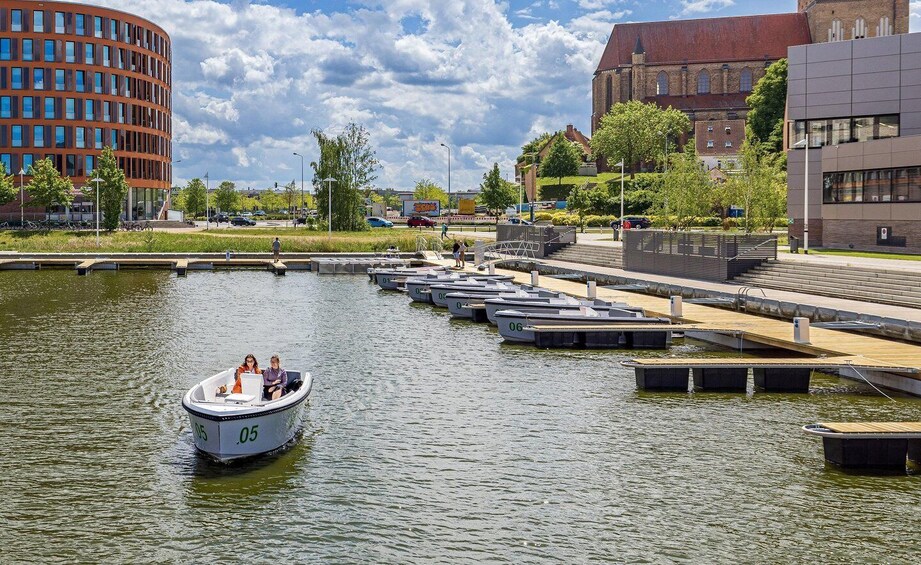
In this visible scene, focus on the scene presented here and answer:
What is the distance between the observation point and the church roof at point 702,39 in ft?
521

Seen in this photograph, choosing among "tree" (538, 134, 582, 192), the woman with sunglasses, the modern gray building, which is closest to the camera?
the woman with sunglasses

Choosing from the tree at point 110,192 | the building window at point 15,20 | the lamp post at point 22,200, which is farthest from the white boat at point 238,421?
the building window at point 15,20

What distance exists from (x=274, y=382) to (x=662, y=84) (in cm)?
15334

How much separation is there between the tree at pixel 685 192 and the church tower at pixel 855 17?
6714cm

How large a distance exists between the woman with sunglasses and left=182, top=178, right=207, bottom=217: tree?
480 ft

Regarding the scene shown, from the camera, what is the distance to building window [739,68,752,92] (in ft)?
526

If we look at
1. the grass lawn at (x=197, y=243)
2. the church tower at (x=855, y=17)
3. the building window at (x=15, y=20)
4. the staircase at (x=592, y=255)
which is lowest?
the staircase at (x=592, y=255)

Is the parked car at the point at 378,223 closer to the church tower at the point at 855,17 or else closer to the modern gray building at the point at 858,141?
the modern gray building at the point at 858,141

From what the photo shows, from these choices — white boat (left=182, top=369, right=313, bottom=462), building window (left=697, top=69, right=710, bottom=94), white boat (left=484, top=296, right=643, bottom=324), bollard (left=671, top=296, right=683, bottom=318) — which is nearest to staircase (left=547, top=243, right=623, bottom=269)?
white boat (left=484, top=296, right=643, bottom=324)

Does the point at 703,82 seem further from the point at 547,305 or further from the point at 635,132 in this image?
the point at 547,305

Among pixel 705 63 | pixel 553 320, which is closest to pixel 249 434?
pixel 553 320

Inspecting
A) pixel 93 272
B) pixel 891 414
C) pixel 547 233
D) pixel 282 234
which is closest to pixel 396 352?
pixel 891 414

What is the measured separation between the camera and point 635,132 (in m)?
148

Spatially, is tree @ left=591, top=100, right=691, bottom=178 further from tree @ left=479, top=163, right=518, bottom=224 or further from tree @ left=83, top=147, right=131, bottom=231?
tree @ left=83, top=147, right=131, bottom=231
